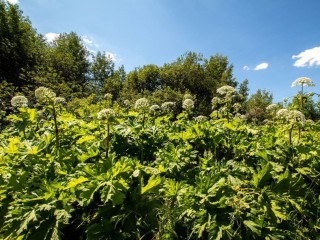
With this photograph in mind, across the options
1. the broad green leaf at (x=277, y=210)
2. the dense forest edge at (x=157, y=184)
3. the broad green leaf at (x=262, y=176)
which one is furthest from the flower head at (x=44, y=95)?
the broad green leaf at (x=277, y=210)

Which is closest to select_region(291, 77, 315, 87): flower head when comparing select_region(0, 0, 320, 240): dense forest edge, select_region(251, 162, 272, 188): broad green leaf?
select_region(0, 0, 320, 240): dense forest edge

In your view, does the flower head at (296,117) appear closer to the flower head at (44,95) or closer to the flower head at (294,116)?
the flower head at (294,116)

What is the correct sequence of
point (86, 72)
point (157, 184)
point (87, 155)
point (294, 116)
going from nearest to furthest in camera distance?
point (157, 184), point (87, 155), point (294, 116), point (86, 72)

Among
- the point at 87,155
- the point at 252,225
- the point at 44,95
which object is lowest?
the point at 252,225

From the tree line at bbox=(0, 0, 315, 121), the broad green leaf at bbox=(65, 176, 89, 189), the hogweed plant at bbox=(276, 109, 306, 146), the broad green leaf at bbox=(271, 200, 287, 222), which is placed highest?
the tree line at bbox=(0, 0, 315, 121)

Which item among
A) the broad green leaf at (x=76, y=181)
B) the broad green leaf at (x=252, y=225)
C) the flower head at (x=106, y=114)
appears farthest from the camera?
the flower head at (x=106, y=114)

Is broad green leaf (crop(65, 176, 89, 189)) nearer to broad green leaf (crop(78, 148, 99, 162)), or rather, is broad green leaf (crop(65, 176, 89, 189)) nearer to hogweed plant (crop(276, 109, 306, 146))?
broad green leaf (crop(78, 148, 99, 162))

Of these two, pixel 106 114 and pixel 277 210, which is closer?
pixel 277 210

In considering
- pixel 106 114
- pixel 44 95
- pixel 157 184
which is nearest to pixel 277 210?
pixel 157 184

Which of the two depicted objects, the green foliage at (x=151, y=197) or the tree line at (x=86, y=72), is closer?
the green foliage at (x=151, y=197)

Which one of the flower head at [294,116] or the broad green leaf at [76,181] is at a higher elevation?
the flower head at [294,116]

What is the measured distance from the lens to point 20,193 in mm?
2439

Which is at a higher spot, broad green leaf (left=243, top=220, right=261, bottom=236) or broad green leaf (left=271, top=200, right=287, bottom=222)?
broad green leaf (left=271, top=200, right=287, bottom=222)

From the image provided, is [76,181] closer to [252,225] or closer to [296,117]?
[252,225]
